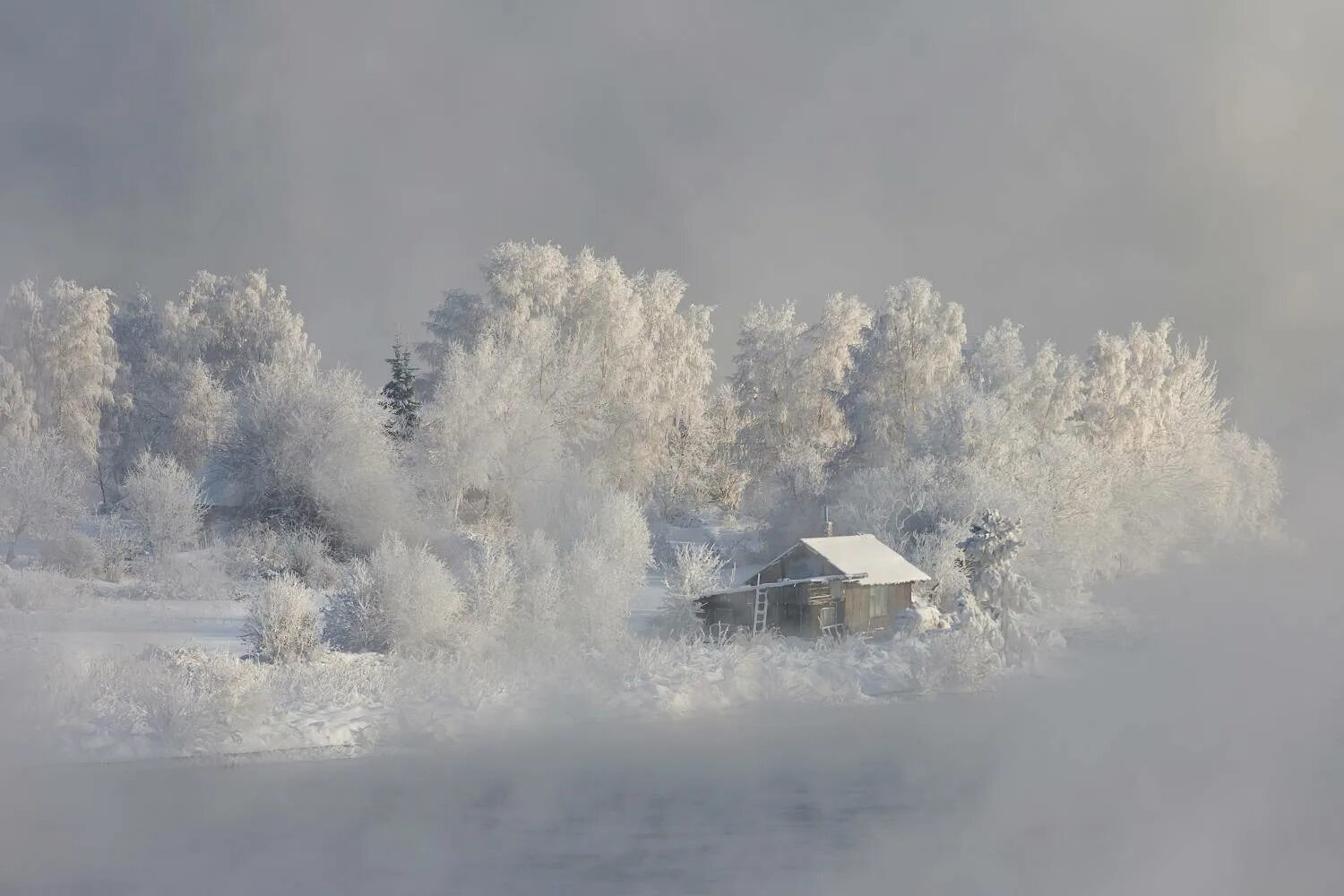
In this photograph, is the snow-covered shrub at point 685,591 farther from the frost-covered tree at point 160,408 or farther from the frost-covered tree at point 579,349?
the frost-covered tree at point 160,408

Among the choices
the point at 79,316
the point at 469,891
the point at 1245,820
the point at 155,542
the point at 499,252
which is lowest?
the point at 469,891

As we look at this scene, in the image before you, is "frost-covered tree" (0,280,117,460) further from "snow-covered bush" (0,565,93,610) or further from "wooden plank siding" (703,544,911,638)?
"wooden plank siding" (703,544,911,638)

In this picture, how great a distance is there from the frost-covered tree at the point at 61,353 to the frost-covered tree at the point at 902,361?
3191 cm

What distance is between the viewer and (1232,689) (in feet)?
86.8

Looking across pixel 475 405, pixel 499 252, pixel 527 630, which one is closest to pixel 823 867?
pixel 527 630

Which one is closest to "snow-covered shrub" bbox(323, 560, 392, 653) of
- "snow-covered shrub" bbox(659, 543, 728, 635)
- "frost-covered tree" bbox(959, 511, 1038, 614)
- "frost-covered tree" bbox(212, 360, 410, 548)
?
"snow-covered shrub" bbox(659, 543, 728, 635)

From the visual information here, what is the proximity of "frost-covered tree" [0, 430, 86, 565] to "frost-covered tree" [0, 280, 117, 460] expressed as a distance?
32.3ft

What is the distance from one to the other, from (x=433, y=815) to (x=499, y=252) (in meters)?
35.9

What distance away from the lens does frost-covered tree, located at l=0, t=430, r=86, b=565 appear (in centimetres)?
4103

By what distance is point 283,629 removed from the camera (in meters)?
29.0

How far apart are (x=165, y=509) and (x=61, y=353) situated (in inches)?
616

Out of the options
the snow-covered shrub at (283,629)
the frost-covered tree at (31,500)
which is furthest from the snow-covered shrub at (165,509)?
the snow-covered shrub at (283,629)

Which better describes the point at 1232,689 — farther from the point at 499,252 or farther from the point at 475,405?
the point at 499,252

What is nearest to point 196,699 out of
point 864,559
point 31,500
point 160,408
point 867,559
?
point 31,500
